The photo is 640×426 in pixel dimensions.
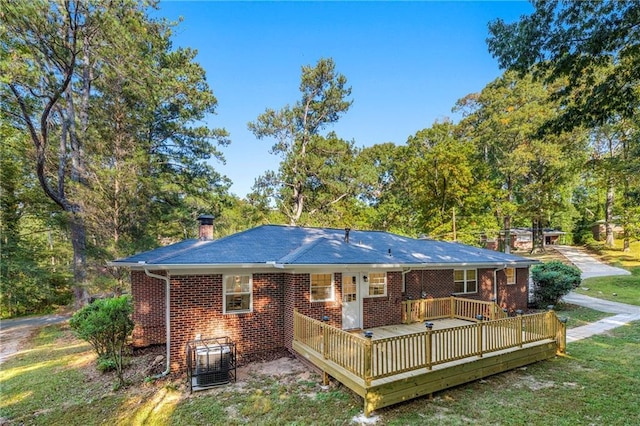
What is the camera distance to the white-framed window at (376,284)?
10.2 m

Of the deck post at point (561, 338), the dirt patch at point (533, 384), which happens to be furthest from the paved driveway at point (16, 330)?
the deck post at point (561, 338)

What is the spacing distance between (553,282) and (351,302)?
36.8 feet

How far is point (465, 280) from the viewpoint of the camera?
43.5 ft

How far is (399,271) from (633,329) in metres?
8.91

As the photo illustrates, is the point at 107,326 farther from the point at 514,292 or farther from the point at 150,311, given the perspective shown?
the point at 514,292

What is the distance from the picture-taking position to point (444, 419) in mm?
5535

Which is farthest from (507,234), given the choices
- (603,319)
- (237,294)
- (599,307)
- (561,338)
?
(237,294)

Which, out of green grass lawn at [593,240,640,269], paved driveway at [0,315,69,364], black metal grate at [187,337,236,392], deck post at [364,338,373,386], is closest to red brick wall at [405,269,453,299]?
deck post at [364,338,373,386]

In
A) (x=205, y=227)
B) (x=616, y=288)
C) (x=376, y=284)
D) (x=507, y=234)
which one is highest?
(x=205, y=227)

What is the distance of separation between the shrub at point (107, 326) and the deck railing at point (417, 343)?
4.27 m

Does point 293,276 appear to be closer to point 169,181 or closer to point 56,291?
point 169,181

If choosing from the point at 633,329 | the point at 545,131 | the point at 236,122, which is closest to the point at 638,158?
the point at 633,329

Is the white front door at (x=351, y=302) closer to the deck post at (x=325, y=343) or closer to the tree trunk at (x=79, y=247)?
the deck post at (x=325, y=343)

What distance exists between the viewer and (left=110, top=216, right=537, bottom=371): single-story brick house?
8.01m
